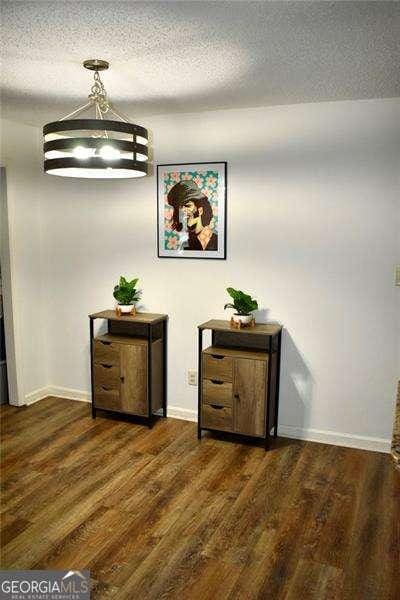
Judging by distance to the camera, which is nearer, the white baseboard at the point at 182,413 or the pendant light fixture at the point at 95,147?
the pendant light fixture at the point at 95,147

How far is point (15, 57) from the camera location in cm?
245

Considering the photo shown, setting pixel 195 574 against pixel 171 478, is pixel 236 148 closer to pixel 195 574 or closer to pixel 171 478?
pixel 171 478

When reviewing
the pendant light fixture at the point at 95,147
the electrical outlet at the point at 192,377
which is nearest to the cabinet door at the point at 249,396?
the electrical outlet at the point at 192,377

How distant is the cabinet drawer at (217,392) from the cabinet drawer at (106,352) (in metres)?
0.77

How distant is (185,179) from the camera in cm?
370

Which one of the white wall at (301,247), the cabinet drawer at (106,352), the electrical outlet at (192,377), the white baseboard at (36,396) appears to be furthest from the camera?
the white baseboard at (36,396)

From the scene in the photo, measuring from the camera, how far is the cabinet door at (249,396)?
3312 mm

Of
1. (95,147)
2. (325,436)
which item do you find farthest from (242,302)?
(95,147)

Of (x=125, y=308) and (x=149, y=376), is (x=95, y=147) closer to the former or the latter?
(x=125, y=308)

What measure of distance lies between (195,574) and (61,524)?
80 centimetres

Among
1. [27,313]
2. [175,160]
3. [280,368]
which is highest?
[175,160]

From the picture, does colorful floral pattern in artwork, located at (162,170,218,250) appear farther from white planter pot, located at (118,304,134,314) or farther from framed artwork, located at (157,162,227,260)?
white planter pot, located at (118,304,134,314)

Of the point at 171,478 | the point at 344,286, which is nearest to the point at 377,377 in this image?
the point at 344,286

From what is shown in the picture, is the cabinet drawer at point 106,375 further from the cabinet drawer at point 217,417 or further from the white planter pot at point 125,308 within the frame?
the cabinet drawer at point 217,417
